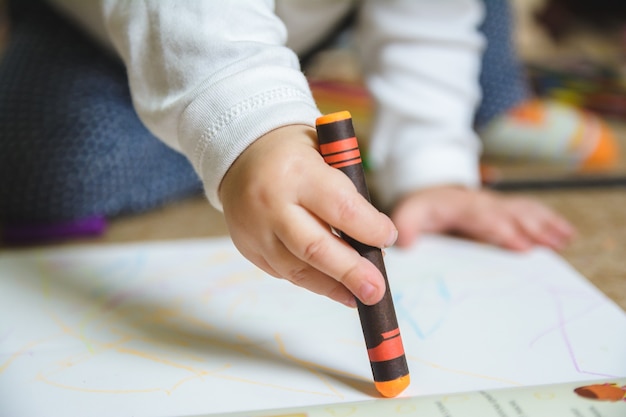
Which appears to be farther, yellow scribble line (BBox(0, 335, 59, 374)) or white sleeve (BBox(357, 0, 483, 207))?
white sleeve (BBox(357, 0, 483, 207))

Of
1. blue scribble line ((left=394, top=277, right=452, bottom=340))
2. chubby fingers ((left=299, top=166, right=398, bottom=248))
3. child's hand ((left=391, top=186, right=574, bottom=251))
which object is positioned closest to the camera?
chubby fingers ((left=299, top=166, right=398, bottom=248))

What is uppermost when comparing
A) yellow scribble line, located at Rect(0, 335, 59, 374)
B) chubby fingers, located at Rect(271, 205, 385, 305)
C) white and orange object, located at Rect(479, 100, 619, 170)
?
chubby fingers, located at Rect(271, 205, 385, 305)

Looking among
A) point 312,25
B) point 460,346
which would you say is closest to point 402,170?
point 312,25

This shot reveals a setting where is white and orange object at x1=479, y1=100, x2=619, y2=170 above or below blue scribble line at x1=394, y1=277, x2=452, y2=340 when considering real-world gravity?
below

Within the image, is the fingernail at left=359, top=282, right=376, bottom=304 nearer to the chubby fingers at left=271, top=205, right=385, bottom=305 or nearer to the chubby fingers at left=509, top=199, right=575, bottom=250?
the chubby fingers at left=271, top=205, right=385, bottom=305

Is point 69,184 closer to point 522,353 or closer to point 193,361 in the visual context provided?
point 193,361

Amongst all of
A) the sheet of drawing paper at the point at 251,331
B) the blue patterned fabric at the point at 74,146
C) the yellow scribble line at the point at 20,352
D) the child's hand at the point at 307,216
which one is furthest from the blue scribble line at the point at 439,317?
the blue patterned fabric at the point at 74,146

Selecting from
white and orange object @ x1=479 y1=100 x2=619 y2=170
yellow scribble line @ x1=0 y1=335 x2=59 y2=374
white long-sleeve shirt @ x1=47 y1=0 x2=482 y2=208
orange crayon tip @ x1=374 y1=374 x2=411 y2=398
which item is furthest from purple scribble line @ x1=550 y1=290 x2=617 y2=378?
white and orange object @ x1=479 y1=100 x2=619 y2=170

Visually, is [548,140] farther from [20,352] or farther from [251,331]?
[20,352]

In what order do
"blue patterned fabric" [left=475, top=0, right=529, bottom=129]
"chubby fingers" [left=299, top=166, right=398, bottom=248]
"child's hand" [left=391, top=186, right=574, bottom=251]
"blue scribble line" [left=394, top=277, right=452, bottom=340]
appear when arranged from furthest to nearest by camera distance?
"blue patterned fabric" [left=475, top=0, right=529, bottom=129] < "child's hand" [left=391, top=186, right=574, bottom=251] < "blue scribble line" [left=394, top=277, right=452, bottom=340] < "chubby fingers" [left=299, top=166, right=398, bottom=248]

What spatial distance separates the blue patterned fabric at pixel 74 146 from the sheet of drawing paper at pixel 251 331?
9 centimetres

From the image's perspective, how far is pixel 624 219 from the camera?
0.71 meters

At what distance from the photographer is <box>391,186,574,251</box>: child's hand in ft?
2.07

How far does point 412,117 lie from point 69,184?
1.21 ft
